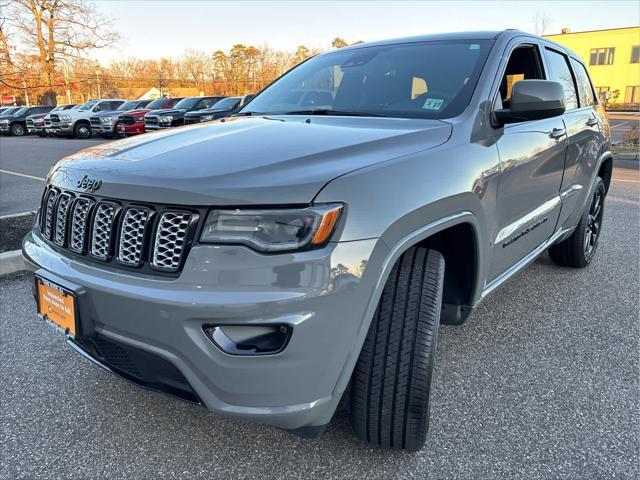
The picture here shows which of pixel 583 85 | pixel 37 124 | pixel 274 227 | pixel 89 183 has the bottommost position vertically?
pixel 37 124

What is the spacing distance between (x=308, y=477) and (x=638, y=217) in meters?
6.05

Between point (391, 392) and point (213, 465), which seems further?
point (213, 465)

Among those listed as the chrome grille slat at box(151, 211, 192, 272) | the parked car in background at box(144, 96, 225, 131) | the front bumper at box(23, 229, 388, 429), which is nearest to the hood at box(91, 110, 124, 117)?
the parked car in background at box(144, 96, 225, 131)

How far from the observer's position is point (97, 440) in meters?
2.17

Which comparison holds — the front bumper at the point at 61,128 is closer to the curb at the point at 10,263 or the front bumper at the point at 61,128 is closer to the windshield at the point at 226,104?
the windshield at the point at 226,104

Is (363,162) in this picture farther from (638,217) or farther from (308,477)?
(638,217)

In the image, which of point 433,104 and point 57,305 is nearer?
point 57,305

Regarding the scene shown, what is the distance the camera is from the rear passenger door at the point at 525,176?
98.0 inches

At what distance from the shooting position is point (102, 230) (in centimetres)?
184

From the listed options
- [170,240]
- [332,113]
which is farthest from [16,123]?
[170,240]

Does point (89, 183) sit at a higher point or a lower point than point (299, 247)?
higher

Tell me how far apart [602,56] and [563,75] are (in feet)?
188

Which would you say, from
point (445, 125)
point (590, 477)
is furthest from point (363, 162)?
point (590, 477)

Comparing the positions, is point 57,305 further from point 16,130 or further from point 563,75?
point 16,130
